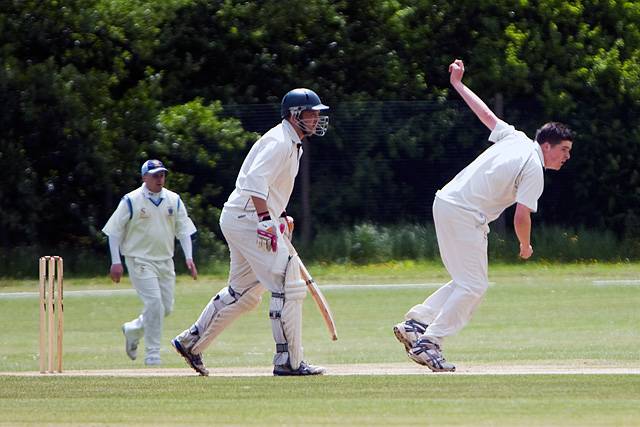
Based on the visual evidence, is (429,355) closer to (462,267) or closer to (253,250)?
(462,267)

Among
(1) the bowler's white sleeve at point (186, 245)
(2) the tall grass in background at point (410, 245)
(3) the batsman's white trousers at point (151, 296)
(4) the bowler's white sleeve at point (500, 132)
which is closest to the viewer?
(4) the bowler's white sleeve at point (500, 132)

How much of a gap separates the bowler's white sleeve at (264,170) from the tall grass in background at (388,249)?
13.5 meters

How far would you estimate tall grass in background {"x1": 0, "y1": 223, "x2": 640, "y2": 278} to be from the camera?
22969 millimetres

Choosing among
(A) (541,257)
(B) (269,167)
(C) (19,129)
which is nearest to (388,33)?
(A) (541,257)

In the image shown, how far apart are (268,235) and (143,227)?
4030mm

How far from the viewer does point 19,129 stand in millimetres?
22781

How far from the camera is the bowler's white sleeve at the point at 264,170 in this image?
30.5 ft

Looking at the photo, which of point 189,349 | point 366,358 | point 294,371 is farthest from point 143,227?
point 294,371

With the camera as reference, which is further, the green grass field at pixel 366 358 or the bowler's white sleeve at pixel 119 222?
the bowler's white sleeve at pixel 119 222

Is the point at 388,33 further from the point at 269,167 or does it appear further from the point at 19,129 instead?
the point at 269,167

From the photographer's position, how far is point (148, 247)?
43.1ft

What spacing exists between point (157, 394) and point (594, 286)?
→ 1130 centimetres

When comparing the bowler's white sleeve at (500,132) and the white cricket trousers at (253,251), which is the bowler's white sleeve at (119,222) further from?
the bowler's white sleeve at (500,132)

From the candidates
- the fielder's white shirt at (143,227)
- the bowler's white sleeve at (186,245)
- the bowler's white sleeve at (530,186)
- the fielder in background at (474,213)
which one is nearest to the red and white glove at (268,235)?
the fielder in background at (474,213)
